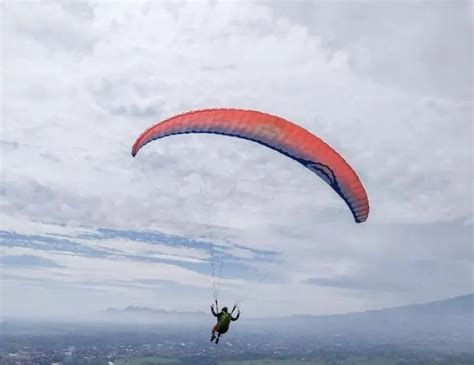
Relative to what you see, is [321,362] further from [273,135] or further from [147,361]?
[273,135]

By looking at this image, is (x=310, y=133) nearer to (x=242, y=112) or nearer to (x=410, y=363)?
(x=242, y=112)

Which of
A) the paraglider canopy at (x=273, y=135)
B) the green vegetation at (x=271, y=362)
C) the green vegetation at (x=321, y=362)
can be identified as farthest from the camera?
the green vegetation at (x=321, y=362)

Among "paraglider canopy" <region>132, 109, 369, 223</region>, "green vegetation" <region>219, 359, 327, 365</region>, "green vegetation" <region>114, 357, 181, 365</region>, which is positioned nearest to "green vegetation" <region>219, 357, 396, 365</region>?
"green vegetation" <region>219, 359, 327, 365</region>

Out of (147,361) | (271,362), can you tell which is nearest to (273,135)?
(147,361)

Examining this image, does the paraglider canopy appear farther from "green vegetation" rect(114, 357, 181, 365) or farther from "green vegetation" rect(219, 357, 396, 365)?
"green vegetation" rect(219, 357, 396, 365)

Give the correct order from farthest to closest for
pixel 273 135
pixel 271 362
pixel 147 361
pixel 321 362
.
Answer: pixel 321 362 < pixel 271 362 < pixel 147 361 < pixel 273 135

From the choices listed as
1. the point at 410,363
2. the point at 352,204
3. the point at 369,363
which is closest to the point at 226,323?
the point at 352,204

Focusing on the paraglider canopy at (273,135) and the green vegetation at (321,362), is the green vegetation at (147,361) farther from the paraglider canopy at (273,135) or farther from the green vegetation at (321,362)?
the paraglider canopy at (273,135)

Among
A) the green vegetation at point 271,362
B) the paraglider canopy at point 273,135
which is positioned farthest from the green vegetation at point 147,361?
the paraglider canopy at point 273,135
